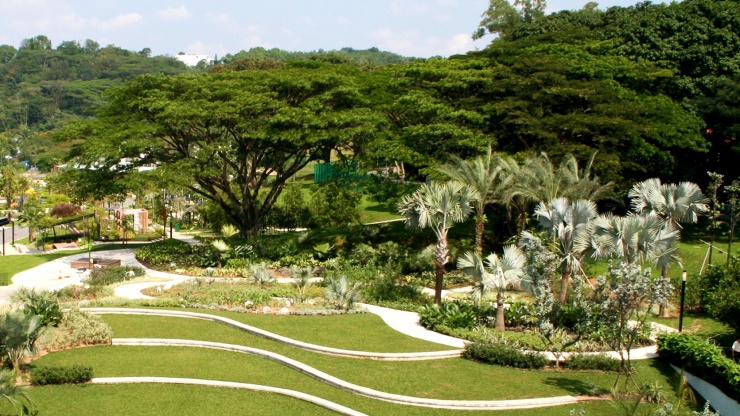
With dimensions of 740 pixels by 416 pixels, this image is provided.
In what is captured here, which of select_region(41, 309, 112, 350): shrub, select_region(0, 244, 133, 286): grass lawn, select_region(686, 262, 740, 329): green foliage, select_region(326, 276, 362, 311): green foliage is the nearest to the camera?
select_region(41, 309, 112, 350): shrub

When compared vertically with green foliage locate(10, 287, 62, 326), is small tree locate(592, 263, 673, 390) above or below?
above

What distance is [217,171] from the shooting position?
120ft

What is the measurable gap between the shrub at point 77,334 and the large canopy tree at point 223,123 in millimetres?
13123

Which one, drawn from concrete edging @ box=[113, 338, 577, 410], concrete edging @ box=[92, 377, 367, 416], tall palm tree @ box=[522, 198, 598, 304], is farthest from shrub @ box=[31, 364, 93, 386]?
tall palm tree @ box=[522, 198, 598, 304]

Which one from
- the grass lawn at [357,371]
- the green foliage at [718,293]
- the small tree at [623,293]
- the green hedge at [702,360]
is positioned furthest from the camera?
the green foliage at [718,293]

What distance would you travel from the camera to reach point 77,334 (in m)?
22.0

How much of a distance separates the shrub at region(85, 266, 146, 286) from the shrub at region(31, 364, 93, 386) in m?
11.2

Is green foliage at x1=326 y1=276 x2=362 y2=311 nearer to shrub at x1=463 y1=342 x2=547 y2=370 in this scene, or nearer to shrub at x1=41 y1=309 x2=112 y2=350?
shrub at x1=463 y1=342 x2=547 y2=370

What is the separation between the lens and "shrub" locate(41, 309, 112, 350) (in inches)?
857

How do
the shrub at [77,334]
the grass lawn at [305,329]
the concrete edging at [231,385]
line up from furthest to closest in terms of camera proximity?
1. the grass lawn at [305,329]
2. the shrub at [77,334]
3. the concrete edging at [231,385]

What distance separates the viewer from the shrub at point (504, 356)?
66.8 ft

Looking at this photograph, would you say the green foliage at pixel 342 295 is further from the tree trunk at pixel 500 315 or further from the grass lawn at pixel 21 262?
the grass lawn at pixel 21 262

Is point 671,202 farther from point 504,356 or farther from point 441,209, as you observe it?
point 504,356

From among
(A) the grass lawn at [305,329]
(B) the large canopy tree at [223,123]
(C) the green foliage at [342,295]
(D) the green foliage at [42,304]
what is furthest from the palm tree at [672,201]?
(D) the green foliage at [42,304]
